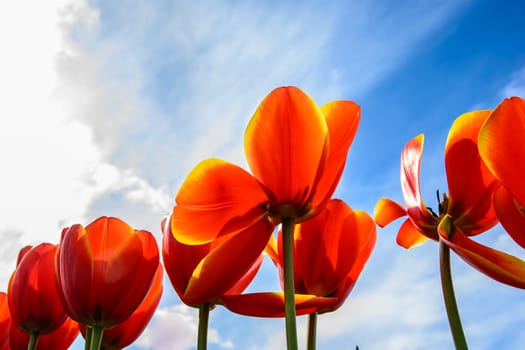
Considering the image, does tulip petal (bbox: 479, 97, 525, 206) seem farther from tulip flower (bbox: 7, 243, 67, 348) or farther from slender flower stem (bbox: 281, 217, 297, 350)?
tulip flower (bbox: 7, 243, 67, 348)

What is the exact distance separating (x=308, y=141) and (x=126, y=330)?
2.13 feet

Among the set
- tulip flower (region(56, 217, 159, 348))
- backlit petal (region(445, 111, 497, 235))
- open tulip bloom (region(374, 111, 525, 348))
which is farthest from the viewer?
tulip flower (region(56, 217, 159, 348))

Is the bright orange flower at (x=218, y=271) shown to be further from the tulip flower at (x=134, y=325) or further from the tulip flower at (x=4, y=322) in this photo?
the tulip flower at (x=4, y=322)

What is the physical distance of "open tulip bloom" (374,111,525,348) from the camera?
911 mm

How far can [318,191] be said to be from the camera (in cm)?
100

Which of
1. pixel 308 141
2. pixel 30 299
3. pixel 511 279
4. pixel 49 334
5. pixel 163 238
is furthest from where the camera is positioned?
pixel 49 334

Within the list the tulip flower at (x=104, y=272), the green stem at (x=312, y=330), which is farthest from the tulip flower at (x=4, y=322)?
the green stem at (x=312, y=330)

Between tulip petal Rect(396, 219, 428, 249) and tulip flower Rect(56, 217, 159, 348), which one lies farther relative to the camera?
tulip petal Rect(396, 219, 428, 249)

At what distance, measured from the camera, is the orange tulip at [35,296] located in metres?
1.30

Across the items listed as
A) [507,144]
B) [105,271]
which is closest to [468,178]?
[507,144]

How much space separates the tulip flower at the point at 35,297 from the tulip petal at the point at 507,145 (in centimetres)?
93

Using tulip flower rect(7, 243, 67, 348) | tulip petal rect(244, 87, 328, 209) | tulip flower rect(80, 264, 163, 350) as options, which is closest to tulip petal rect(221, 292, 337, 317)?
tulip petal rect(244, 87, 328, 209)

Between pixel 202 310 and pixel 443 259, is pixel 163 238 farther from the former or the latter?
pixel 443 259

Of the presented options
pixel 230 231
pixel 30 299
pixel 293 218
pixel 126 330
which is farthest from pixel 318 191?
pixel 30 299
